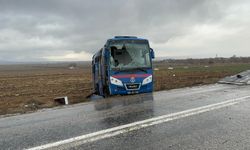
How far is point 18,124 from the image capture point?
638 centimetres

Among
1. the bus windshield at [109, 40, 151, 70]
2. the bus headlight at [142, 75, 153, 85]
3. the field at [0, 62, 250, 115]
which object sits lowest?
the field at [0, 62, 250, 115]

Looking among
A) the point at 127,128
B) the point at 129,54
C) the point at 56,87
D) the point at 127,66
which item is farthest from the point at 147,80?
the point at 56,87

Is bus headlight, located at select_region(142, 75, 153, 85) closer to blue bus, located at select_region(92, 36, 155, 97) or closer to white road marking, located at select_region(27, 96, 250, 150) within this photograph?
blue bus, located at select_region(92, 36, 155, 97)

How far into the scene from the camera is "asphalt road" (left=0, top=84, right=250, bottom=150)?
4461mm

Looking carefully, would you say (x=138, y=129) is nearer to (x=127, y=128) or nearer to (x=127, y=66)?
(x=127, y=128)

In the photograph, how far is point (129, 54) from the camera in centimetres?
1204

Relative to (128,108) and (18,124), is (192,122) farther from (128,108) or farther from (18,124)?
(18,124)

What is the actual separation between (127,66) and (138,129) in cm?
669

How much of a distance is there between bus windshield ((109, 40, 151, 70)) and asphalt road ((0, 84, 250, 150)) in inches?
174

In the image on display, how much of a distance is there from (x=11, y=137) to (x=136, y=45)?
795 cm

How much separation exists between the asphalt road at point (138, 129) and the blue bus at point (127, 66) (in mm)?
4076

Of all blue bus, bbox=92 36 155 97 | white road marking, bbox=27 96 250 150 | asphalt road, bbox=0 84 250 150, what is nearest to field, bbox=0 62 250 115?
blue bus, bbox=92 36 155 97

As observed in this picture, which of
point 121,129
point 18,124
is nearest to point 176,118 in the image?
point 121,129

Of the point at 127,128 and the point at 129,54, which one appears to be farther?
the point at 129,54
